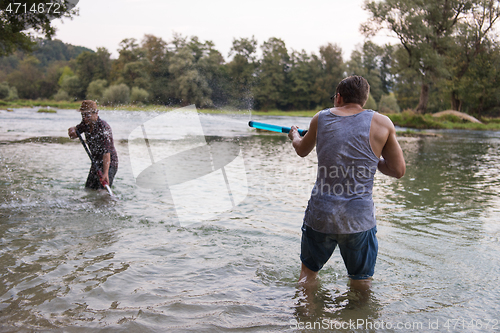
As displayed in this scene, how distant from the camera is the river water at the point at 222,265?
3.20 metres

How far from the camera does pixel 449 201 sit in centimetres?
789

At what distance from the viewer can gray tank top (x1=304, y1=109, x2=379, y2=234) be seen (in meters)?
2.93

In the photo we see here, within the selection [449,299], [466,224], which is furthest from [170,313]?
[466,224]

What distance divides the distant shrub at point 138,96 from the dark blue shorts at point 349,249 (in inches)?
1220

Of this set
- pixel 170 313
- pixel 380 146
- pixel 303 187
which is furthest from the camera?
pixel 303 187

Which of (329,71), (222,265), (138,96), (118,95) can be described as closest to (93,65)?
(118,95)

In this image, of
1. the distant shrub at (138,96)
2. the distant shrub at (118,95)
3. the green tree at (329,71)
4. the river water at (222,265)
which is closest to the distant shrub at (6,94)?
the distant shrub at (118,95)

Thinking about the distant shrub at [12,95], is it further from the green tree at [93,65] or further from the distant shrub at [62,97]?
the green tree at [93,65]

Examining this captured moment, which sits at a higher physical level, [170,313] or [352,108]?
[352,108]

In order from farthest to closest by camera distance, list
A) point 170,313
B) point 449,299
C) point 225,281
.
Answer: point 225,281 < point 449,299 < point 170,313

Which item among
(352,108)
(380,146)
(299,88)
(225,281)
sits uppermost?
(299,88)

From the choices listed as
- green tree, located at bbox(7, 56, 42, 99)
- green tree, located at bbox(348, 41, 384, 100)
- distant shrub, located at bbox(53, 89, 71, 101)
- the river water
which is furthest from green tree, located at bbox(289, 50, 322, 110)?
the river water

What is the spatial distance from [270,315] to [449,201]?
624 cm

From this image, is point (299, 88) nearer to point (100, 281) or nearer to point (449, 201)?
point (449, 201)
